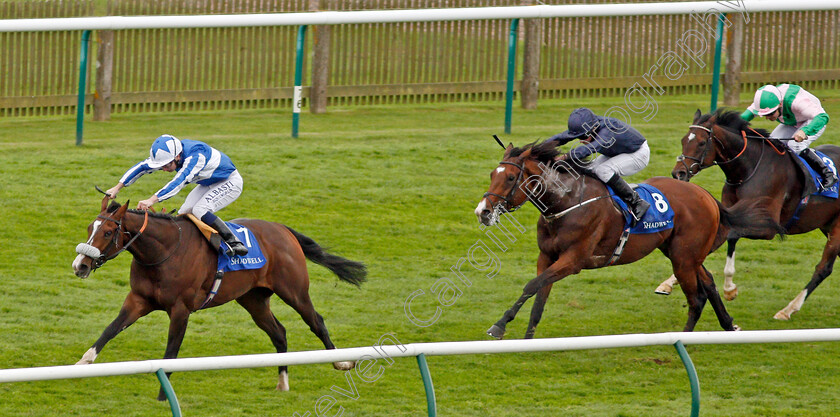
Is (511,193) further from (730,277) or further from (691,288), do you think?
(730,277)

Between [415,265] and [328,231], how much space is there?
94cm

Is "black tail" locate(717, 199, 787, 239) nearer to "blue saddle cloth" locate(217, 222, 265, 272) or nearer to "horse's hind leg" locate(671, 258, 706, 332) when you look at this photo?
"horse's hind leg" locate(671, 258, 706, 332)

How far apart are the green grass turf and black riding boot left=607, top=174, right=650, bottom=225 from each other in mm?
879

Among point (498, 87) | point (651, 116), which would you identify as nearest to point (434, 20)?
point (498, 87)

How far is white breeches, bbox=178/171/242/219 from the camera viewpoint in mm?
6488

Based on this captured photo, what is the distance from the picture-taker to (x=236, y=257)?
627 centimetres

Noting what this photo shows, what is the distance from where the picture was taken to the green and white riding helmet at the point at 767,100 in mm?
8078

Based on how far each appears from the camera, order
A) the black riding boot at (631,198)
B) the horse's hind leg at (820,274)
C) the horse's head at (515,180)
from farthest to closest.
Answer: the horse's hind leg at (820,274)
the black riding boot at (631,198)
the horse's head at (515,180)

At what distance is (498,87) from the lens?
491 inches

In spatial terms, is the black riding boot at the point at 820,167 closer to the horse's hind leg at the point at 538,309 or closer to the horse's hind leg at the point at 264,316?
the horse's hind leg at the point at 538,309

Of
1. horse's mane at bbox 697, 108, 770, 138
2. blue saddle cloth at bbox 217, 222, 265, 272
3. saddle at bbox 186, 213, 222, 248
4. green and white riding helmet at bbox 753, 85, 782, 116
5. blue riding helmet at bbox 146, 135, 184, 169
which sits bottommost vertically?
blue saddle cloth at bbox 217, 222, 265, 272

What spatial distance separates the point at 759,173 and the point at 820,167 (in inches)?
20.4

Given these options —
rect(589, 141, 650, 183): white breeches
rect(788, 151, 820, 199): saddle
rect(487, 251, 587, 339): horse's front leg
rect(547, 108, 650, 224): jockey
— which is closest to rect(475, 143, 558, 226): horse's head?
rect(547, 108, 650, 224): jockey

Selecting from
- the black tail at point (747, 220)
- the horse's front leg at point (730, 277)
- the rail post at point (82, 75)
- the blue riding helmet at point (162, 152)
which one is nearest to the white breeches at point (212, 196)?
the blue riding helmet at point (162, 152)
